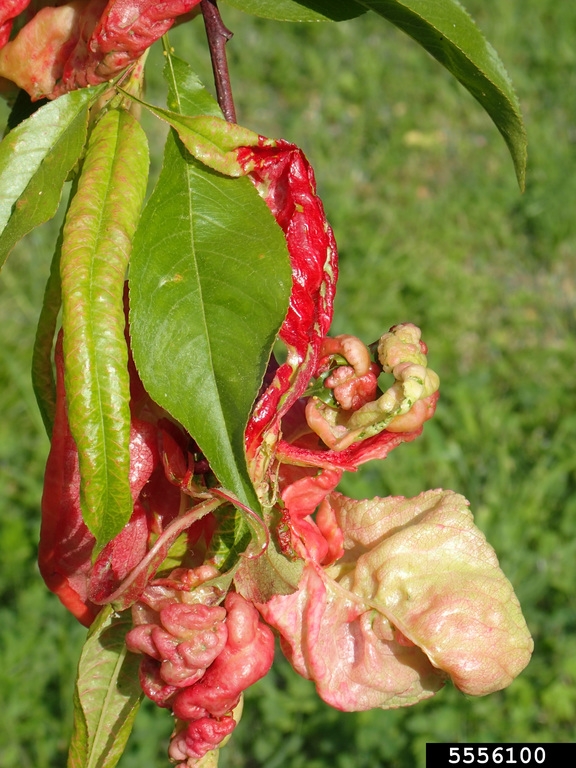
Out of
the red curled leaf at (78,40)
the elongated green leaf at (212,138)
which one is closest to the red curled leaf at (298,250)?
the elongated green leaf at (212,138)

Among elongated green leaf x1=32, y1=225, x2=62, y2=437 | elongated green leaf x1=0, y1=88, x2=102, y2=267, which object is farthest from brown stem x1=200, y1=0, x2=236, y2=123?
elongated green leaf x1=32, y1=225, x2=62, y2=437

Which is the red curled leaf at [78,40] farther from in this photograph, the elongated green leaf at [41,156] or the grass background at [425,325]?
the grass background at [425,325]

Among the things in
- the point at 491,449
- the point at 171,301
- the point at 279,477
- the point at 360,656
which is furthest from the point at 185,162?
the point at 491,449

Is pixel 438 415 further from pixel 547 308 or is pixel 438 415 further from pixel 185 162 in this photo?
pixel 185 162

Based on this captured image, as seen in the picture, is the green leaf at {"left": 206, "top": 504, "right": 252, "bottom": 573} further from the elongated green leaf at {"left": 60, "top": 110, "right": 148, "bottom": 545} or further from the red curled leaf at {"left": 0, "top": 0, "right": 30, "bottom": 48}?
the red curled leaf at {"left": 0, "top": 0, "right": 30, "bottom": 48}

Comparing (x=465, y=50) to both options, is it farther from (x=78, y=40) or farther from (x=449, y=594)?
(x=449, y=594)

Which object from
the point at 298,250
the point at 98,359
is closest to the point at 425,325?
the point at 298,250
